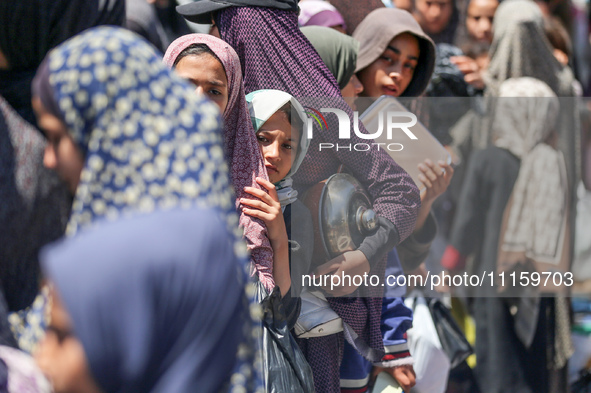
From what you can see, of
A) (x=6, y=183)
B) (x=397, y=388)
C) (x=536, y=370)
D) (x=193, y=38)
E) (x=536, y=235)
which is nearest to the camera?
(x=6, y=183)

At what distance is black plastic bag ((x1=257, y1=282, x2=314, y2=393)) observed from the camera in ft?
6.79

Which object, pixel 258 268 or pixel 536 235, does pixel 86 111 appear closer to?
pixel 258 268

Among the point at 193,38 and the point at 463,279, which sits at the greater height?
the point at 193,38

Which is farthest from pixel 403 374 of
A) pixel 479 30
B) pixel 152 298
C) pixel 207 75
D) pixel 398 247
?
pixel 479 30

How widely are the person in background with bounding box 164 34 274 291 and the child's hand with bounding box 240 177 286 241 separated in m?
0.02

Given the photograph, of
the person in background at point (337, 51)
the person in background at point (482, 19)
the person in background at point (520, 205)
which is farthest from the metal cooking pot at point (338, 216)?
the person in background at point (482, 19)

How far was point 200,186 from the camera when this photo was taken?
1.16 m

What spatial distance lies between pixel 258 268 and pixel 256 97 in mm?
581

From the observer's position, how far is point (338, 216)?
2420mm

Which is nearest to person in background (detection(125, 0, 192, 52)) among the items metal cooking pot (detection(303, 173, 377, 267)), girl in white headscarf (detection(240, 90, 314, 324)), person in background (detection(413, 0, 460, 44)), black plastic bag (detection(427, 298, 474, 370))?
girl in white headscarf (detection(240, 90, 314, 324))

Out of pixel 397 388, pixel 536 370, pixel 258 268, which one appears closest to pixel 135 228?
pixel 258 268

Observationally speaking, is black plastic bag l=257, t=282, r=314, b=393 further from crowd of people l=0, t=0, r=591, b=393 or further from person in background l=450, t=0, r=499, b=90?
person in background l=450, t=0, r=499, b=90

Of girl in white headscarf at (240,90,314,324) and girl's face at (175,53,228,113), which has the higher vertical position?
girl's face at (175,53,228,113)

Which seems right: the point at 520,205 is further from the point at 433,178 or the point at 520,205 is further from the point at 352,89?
the point at 352,89
